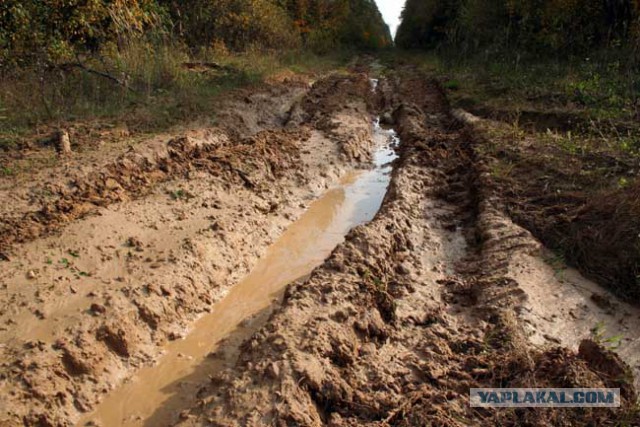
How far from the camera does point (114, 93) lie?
8812 millimetres

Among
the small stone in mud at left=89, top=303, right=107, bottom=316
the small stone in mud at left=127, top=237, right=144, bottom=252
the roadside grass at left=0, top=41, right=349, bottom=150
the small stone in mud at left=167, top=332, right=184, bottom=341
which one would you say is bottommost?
the small stone in mud at left=167, top=332, right=184, bottom=341

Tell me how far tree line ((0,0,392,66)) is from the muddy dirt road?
3.05 m

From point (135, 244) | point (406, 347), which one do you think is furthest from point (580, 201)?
point (135, 244)

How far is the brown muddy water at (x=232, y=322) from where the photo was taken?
375 centimetres

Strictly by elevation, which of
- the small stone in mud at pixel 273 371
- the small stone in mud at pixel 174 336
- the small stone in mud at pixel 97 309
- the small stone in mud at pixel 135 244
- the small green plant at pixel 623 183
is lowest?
the small stone in mud at pixel 174 336

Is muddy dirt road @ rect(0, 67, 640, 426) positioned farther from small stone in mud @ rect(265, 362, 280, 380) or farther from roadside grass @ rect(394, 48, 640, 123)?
roadside grass @ rect(394, 48, 640, 123)

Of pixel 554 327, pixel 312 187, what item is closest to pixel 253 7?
pixel 312 187

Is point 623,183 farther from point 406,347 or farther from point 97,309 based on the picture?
point 97,309

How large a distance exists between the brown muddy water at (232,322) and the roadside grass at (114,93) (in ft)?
11.2

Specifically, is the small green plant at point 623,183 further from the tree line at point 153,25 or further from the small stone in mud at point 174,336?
the tree line at point 153,25

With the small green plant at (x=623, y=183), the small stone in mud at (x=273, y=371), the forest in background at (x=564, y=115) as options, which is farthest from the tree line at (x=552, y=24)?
the small stone in mud at (x=273, y=371)

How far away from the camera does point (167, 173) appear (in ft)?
22.1

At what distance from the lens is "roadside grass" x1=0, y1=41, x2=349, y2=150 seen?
24.5ft

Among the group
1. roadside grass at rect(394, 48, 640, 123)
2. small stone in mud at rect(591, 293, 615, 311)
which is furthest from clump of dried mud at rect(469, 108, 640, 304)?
roadside grass at rect(394, 48, 640, 123)
